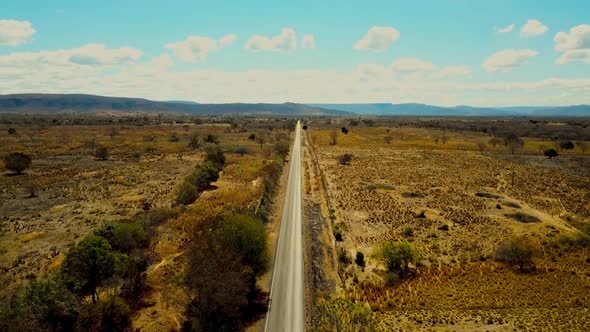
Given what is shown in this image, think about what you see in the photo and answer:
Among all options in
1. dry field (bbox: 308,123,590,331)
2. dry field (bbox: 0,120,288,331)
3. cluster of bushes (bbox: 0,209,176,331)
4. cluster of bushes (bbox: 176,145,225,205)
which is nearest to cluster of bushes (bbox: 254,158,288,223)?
dry field (bbox: 0,120,288,331)

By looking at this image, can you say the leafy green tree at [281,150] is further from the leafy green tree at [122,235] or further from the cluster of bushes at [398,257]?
the cluster of bushes at [398,257]

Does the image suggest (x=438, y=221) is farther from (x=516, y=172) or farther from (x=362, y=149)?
(x=362, y=149)

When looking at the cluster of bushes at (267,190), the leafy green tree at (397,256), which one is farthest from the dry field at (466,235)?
the cluster of bushes at (267,190)

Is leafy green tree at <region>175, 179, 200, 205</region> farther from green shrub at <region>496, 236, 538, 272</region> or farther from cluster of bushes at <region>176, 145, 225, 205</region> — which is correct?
green shrub at <region>496, 236, 538, 272</region>

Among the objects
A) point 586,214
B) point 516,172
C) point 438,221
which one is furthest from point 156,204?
point 516,172

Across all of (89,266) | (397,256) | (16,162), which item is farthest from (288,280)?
(16,162)
